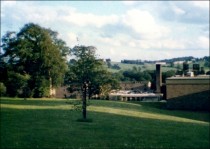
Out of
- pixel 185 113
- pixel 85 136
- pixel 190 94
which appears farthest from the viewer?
pixel 190 94

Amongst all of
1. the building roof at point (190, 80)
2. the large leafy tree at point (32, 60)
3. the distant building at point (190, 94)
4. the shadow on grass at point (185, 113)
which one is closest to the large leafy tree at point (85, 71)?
the shadow on grass at point (185, 113)

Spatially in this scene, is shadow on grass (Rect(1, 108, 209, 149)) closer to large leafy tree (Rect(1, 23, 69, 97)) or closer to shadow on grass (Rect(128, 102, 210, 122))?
shadow on grass (Rect(128, 102, 210, 122))

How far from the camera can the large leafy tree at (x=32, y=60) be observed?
6588 cm

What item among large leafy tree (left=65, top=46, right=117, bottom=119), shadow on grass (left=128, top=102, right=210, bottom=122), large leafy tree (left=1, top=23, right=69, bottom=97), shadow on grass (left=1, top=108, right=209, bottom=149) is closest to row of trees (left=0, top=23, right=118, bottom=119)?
large leafy tree (left=1, top=23, right=69, bottom=97)

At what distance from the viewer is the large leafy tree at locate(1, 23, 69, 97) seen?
6588cm

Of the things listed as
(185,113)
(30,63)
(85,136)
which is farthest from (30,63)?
(85,136)

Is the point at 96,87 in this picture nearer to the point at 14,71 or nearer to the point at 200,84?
the point at 200,84

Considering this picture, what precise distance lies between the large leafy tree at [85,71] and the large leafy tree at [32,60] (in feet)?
122

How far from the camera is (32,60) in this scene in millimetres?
67250

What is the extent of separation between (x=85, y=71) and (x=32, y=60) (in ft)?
136

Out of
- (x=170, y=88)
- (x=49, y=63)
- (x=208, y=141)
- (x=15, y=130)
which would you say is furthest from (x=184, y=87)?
(x=15, y=130)

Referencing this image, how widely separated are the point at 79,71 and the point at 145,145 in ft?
38.1

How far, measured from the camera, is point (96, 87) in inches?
1179

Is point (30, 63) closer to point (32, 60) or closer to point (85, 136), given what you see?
point (32, 60)
